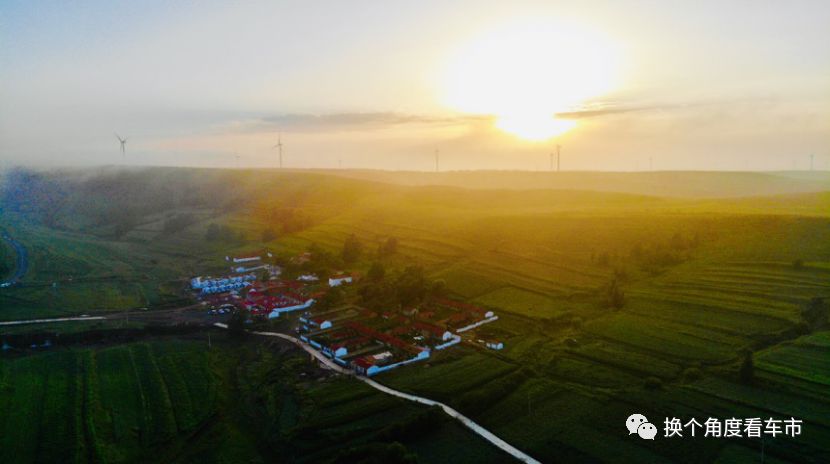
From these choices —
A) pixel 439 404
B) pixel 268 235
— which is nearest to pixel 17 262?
pixel 268 235

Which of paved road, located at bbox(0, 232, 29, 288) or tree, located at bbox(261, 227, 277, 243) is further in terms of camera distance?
tree, located at bbox(261, 227, 277, 243)

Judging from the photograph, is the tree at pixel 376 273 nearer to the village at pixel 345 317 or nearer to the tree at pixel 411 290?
the village at pixel 345 317

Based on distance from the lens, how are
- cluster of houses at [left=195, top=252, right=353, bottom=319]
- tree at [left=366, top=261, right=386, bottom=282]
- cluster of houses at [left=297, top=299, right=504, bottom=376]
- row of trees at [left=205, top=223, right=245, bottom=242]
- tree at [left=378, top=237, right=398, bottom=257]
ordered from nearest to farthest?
cluster of houses at [left=297, top=299, right=504, bottom=376] → cluster of houses at [left=195, top=252, right=353, bottom=319] → tree at [left=366, top=261, right=386, bottom=282] → tree at [left=378, top=237, right=398, bottom=257] → row of trees at [left=205, top=223, right=245, bottom=242]

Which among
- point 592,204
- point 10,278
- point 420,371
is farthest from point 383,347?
point 592,204

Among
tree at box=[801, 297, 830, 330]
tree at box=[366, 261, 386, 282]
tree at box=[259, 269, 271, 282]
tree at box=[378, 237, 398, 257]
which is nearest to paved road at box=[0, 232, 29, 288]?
tree at box=[259, 269, 271, 282]

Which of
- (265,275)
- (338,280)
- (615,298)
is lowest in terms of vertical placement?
(338,280)

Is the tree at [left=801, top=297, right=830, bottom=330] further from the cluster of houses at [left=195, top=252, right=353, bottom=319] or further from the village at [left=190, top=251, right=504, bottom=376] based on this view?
the cluster of houses at [left=195, top=252, right=353, bottom=319]

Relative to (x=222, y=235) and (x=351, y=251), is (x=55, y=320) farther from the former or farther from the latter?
(x=222, y=235)
